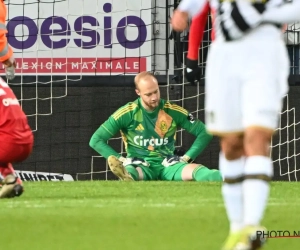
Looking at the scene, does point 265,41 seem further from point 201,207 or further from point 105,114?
point 105,114

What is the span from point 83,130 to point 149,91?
151 centimetres

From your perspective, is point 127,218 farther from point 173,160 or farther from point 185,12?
point 173,160

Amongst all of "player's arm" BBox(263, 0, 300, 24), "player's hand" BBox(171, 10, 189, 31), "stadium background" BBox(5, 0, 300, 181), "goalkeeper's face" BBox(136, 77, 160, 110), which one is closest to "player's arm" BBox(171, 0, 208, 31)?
"player's hand" BBox(171, 10, 189, 31)

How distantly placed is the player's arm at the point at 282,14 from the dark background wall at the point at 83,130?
6.02 metres

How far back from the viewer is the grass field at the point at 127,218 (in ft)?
17.1

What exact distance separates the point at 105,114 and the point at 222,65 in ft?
20.3

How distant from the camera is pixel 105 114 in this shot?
36.5ft

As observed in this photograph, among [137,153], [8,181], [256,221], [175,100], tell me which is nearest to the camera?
[256,221]

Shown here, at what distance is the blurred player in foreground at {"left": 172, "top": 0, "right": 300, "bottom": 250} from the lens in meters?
4.81

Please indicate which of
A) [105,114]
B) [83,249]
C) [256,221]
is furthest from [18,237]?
[105,114]

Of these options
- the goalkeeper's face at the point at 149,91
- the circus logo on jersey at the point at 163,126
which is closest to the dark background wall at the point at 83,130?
the circus logo on jersey at the point at 163,126

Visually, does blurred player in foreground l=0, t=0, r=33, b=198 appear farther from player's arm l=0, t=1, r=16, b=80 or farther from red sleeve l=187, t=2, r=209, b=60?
red sleeve l=187, t=2, r=209, b=60

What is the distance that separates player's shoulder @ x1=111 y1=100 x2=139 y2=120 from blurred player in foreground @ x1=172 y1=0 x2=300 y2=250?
4.87 meters

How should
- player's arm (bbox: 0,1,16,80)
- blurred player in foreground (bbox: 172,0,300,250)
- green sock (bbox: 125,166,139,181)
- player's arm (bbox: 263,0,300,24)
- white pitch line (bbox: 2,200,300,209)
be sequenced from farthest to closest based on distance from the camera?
green sock (bbox: 125,166,139,181) < player's arm (bbox: 0,1,16,80) < white pitch line (bbox: 2,200,300,209) < player's arm (bbox: 263,0,300,24) < blurred player in foreground (bbox: 172,0,300,250)
